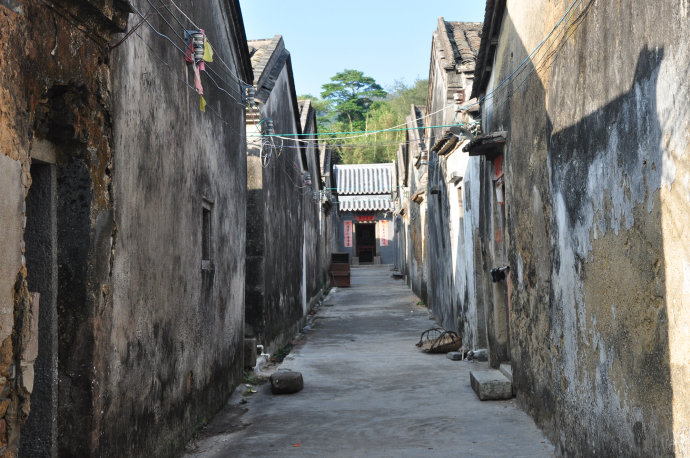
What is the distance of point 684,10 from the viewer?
301 centimetres

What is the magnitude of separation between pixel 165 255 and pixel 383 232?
35.5 m

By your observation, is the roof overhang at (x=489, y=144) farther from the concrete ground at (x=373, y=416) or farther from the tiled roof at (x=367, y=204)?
the tiled roof at (x=367, y=204)

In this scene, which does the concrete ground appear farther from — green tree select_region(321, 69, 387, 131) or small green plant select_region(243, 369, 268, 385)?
green tree select_region(321, 69, 387, 131)

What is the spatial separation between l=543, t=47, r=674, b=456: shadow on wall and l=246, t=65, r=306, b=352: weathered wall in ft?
19.0

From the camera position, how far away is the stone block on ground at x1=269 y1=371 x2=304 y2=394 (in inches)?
323

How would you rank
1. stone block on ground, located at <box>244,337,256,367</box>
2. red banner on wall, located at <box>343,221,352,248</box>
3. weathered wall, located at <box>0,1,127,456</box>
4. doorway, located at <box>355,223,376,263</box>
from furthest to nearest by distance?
doorway, located at <box>355,223,376,263</box> < red banner on wall, located at <box>343,221,352,248</box> < stone block on ground, located at <box>244,337,256,367</box> < weathered wall, located at <box>0,1,127,456</box>

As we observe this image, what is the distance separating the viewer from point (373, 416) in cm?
711

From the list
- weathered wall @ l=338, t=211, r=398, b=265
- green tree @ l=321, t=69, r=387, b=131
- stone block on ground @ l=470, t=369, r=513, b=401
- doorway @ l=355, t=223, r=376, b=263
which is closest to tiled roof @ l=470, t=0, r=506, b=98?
stone block on ground @ l=470, t=369, r=513, b=401

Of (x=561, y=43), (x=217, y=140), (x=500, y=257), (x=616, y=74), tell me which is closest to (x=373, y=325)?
(x=500, y=257)

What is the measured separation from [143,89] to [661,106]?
3352 millimetres

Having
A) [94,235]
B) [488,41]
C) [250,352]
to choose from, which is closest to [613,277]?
[94,235]

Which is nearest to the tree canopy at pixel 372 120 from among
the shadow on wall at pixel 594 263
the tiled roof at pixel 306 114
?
the tiled roof at pixel 306 114

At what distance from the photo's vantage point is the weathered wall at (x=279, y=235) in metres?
10.5

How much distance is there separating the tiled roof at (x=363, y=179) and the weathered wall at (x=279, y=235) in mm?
23985
